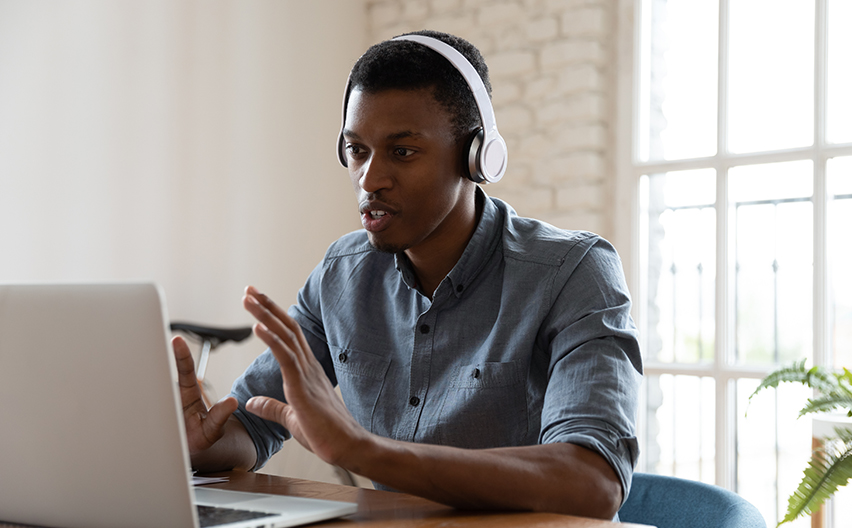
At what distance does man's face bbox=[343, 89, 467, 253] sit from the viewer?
119 centimetres

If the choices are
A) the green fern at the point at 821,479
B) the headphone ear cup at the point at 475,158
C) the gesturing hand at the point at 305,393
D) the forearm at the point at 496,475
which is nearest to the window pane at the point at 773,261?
the green fern at the point at 821,479

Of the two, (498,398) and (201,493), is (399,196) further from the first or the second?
(201,493)

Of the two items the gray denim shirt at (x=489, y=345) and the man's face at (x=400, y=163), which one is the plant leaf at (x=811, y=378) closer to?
the gray denim shirt at (x=489, y=345)

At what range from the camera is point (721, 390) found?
2.43 meters

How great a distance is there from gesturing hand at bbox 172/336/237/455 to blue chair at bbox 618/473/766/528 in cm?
60

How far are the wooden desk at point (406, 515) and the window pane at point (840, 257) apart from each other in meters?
1.79

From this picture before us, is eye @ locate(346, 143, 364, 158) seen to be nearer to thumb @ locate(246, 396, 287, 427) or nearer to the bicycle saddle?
thumb @ locate(246, 396, 287, 427)

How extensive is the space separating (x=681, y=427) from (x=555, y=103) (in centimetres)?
114

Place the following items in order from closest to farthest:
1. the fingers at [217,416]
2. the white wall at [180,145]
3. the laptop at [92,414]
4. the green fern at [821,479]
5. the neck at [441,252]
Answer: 1. the laptop at [92,414]
2. the fingers at [217,416]
3. the neck at [441,252]
4. the green fern at [821,479]
5. the white wall at [180,145]

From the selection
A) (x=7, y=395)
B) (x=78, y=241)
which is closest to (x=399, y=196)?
(x=7, y=395)

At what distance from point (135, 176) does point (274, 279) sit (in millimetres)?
653

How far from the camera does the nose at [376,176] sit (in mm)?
1173

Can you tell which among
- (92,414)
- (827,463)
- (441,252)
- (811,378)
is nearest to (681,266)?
(811,378)

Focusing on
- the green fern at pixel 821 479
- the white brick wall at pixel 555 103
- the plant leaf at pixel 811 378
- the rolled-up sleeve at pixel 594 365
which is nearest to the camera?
the rolled-up sleeve at pixel 594 365
